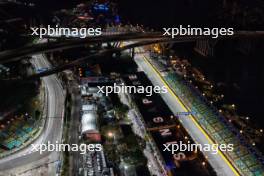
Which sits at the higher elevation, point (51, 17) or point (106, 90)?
point (51, 17)

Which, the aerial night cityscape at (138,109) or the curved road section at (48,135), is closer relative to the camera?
the aerial night cityscape at (138,109)

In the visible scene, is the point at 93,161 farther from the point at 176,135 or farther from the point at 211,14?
the point at 211,14

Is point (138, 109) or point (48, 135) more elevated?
point (138, 109)

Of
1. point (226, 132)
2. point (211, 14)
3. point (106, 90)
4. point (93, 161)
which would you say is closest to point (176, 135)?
point (226, 132)

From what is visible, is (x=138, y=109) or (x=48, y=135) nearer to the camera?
(x=48, y=135)
